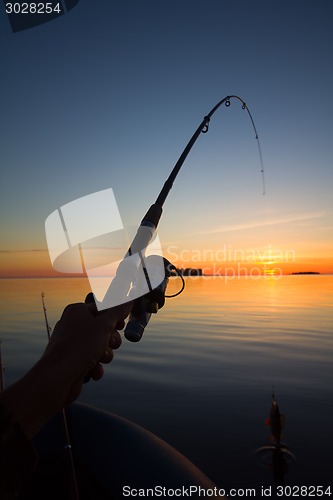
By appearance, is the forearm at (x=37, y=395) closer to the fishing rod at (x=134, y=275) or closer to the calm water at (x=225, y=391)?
the fishing rod at (x=134, y=275)

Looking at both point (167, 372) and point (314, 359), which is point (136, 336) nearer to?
point (167, 372)

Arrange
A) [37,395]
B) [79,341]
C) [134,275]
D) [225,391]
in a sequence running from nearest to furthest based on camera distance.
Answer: [37,395] < [79,341] < [134,275] < [225,391]

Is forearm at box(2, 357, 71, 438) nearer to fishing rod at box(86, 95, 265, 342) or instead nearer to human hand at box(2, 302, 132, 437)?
human hand at box(2, 302, 132, 437)

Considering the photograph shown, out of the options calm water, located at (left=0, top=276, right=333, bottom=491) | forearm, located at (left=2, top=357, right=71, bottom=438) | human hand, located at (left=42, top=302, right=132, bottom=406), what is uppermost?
human hand, located at (left=42, top=302, right=132, bottom=406)

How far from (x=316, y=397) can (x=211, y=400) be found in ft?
11.2

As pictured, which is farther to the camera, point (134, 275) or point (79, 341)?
point (134, 275)

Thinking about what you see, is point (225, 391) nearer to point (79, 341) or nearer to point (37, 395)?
point (79, 341)

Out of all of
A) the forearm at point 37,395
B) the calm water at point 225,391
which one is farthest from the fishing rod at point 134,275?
the calm water at point 225,391

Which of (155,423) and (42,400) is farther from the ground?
(42,400)

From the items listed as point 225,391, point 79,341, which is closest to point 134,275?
point 79,341

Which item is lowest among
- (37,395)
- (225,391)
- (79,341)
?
(225,391)

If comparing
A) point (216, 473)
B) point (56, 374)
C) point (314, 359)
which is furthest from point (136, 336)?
point (314, 359)

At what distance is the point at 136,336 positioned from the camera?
7.34 ft

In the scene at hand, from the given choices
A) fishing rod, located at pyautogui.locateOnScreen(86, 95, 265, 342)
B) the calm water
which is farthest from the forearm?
the calm water
